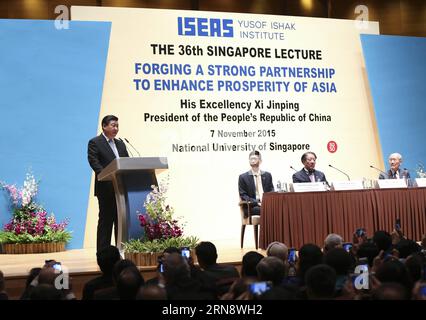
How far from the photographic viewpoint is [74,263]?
6297 mm

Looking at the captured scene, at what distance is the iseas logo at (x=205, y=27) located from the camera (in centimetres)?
926

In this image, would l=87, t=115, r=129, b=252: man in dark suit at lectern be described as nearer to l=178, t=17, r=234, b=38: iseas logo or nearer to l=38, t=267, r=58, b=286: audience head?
l=38, t=267, r=58, b=286: audience head

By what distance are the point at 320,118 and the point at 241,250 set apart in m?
3.15

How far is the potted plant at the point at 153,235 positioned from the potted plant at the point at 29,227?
2.77 m

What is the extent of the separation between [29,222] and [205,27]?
355 centimetres

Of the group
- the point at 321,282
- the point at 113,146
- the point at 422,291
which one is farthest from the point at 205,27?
the point at 422,291

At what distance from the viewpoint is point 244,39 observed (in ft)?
31.2

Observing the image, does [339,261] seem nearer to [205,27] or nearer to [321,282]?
[321,282]

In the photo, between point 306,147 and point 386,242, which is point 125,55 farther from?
point 386,242

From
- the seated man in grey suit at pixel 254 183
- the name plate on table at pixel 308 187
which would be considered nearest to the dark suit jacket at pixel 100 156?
the name plate on table at pixel 308 187

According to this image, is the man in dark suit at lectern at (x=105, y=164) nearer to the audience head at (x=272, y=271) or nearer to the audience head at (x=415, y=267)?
the audience head at (x=272, y=271)

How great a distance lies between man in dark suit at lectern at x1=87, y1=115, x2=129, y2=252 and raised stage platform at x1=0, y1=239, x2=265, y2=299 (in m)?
0.34

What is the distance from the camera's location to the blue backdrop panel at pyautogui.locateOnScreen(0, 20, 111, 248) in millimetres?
8523
